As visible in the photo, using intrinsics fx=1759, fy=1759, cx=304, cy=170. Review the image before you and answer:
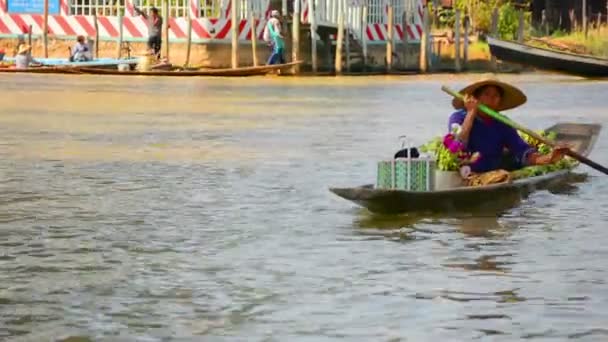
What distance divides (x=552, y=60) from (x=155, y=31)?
8632 millimetres

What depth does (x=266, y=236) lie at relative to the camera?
10.8 meters

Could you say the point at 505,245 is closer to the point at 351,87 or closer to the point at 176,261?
the point at 176,261

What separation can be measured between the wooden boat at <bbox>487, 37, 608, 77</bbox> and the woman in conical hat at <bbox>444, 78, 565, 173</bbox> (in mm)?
23508

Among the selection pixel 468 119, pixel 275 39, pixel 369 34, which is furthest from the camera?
pixel 369 34

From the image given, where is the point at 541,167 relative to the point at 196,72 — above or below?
above

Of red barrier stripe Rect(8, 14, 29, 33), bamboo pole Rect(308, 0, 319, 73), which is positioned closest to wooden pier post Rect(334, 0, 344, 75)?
bamboo pole Rect(308, 0, 319, 73)

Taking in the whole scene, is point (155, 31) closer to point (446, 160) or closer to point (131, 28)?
point (131, 28)

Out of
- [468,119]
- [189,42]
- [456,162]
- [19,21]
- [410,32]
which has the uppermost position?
[468,119]

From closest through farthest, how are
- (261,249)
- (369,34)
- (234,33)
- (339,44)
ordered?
(261,249) < (234,33) < (339,44) < (369,34)

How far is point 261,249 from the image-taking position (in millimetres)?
10133

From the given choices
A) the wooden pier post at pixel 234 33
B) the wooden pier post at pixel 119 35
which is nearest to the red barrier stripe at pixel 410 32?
the wooden pier post at pixel 234 33

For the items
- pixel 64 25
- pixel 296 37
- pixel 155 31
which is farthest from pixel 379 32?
pixel 64 25

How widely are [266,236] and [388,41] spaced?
29535 mm

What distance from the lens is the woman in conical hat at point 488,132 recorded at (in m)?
12.0
